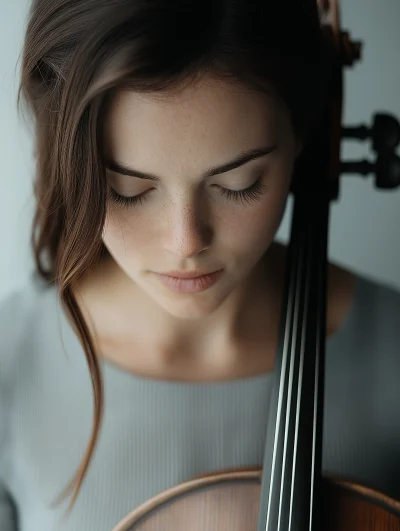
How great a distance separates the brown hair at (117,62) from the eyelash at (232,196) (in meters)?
0.02

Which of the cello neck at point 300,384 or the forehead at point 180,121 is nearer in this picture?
the forehead at point 180,121

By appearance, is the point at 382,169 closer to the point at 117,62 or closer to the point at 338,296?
the point at 338,296

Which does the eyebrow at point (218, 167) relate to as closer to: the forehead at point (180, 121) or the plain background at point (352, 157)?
the forehead at point (180, 121)

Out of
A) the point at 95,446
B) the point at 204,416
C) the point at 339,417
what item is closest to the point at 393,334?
the point at 339,417

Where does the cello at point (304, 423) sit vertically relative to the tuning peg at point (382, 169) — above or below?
below

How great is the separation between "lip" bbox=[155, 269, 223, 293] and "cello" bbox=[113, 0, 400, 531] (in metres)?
0.09

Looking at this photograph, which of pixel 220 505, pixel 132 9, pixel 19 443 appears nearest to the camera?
pixel 132 9

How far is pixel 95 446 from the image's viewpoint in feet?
2.28

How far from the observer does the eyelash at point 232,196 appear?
0.54 metres

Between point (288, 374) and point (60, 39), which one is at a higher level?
point (60, 39)

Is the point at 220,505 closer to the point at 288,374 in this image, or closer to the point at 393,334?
the point at 288,374

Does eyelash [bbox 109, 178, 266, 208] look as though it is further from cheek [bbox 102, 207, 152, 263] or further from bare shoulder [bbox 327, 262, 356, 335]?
bare shoulder [bbox 327, 262, 356, 335]

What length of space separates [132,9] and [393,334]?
47 centimetres

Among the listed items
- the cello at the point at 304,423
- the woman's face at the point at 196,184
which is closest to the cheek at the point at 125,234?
the woman's face at the point at 196,184
